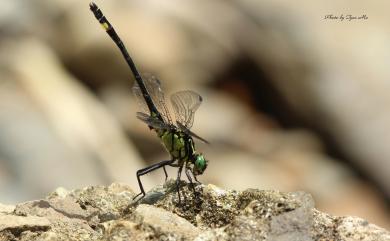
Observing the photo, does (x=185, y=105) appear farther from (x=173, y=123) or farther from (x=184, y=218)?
(x=184, y=218)

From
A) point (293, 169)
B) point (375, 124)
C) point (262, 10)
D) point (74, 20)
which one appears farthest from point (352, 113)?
point (74, 20)

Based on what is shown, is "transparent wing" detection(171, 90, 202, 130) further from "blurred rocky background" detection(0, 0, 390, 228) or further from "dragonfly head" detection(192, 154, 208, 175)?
"blurred rocky background" detection(0, 0, 390, 228)

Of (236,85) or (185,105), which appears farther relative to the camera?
(236,85)

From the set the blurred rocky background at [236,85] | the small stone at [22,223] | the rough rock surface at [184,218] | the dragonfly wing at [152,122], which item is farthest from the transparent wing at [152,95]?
the blurred rocky background at [236,85]

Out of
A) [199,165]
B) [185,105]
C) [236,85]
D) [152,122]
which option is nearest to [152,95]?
[185,105]

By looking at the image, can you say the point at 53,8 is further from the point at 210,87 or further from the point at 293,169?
the point at 293,169

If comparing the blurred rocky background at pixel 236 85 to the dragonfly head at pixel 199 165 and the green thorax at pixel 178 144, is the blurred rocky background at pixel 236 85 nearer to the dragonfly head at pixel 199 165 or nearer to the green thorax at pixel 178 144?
the green thorax at pixel 178 144

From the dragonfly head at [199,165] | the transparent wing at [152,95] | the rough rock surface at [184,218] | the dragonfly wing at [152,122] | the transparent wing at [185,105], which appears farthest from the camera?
the transparent wing at [152,95]
